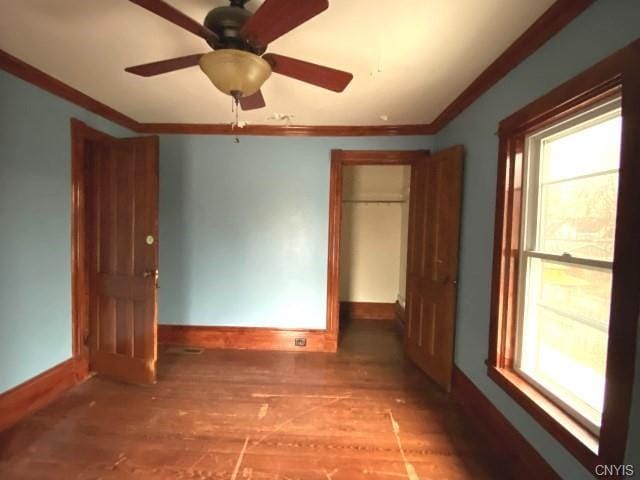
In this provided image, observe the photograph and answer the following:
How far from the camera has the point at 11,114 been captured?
6.49 ft

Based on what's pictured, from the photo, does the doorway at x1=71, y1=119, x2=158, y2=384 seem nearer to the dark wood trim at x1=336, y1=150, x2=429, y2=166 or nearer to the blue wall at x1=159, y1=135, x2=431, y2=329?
the blue wall at x1=159, y1=135, x2=431, y2=329

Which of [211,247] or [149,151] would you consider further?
[211,247]

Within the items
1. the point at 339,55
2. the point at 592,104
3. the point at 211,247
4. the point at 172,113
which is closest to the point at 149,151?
the point at 172,113

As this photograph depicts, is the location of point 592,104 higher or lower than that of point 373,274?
higher

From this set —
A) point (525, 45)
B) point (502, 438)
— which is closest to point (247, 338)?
point (502, 438)

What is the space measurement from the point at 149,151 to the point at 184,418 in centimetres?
199

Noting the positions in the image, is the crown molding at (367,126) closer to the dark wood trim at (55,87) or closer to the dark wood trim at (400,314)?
the dark wood trim at (55,87)

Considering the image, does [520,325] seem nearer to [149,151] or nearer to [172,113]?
[149,151]

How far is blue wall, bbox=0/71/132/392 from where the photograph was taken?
1961 millimetres

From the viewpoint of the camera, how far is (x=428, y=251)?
2.76 metres

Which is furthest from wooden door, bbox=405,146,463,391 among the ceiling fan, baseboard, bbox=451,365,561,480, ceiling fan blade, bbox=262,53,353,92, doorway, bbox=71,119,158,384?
doorway, bbox=71,119,158,384

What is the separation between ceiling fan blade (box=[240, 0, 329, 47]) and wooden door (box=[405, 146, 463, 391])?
1679mm
